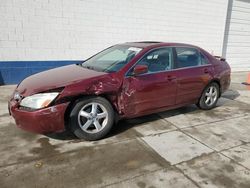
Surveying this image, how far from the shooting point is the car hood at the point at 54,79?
3.29 metres

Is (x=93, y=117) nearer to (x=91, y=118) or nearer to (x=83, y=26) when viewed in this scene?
(x=91, y=118)

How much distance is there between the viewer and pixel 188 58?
4.68 m

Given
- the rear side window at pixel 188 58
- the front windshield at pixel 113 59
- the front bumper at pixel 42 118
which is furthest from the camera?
the rear side window at pixel 188 58

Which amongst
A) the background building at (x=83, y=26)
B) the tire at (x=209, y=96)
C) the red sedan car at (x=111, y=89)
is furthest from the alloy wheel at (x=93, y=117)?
the background building at (x=83, y=26)

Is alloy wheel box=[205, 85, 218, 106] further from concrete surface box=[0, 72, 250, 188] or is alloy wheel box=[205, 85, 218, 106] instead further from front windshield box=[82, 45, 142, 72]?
front windshield box=[82, 45, 142, 72]

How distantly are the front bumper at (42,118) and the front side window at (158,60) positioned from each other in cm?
154

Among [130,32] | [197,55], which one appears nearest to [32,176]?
[197,55]

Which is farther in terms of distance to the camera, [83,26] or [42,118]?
[83,26]

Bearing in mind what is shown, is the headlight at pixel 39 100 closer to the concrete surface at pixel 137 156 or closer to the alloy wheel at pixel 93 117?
the alloy wheel at pixel 93 117

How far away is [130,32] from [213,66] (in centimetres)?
378

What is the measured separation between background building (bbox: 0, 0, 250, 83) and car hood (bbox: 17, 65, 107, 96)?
3241mm

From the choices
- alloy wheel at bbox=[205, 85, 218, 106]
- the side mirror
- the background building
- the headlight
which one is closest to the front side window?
the side mirror

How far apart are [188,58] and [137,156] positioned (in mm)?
2431

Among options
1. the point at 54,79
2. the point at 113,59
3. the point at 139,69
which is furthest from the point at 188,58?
the point at 54,79
